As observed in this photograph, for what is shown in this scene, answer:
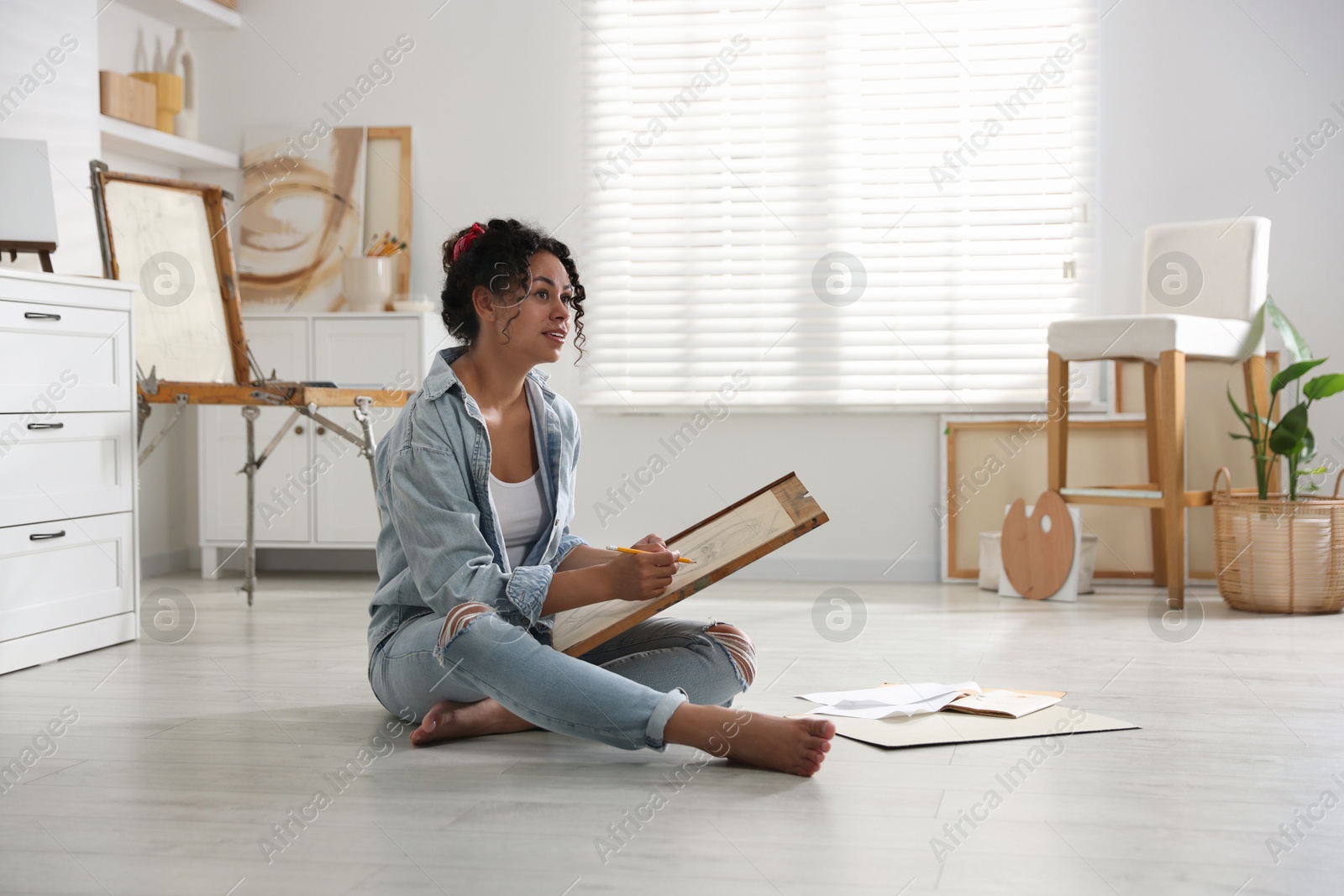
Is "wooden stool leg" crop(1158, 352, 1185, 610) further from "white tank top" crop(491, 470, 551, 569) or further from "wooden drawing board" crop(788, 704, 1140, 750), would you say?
"white tank top" crop(491, 470, 551, 569)

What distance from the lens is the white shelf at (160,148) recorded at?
12.0 ft

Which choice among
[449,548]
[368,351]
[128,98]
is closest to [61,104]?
[128,98]

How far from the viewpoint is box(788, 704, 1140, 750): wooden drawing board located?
182cm

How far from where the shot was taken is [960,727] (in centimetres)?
189

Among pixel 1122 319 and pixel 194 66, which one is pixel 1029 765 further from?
pixel 194 66

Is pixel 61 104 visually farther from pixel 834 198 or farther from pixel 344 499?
pixel 834 198

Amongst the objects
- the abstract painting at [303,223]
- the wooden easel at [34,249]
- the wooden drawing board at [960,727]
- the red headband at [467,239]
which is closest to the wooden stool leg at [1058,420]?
the wooden drawing board at [960,727]

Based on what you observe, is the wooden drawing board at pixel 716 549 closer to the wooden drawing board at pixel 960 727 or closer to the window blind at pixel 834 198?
the wooden drawing board at pixel 960 727

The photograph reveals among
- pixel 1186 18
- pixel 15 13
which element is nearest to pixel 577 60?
pixel 15 13

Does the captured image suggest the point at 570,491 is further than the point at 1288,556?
No

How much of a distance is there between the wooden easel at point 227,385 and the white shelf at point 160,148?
0.51 meters

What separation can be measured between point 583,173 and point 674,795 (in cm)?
283

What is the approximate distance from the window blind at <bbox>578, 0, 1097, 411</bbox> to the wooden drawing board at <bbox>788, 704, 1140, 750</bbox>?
1.98 m

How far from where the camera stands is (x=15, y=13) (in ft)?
10.3
